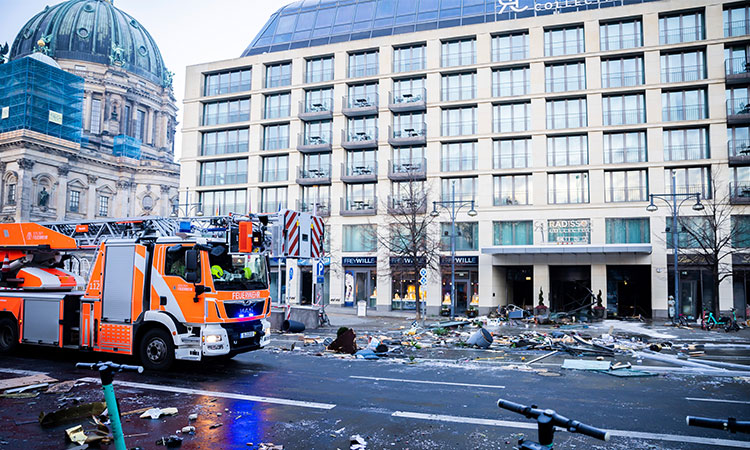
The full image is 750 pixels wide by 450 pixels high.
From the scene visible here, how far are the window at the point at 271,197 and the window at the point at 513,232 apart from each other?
17.4 meters

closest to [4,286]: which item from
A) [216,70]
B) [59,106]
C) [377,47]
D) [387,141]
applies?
[387,141]

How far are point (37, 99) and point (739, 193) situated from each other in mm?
73890

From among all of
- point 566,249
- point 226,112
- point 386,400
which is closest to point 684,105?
point 566,249

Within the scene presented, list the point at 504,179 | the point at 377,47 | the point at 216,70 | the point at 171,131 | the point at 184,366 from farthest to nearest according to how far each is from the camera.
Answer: the point at 171,131, the point at 216,70, the point at 377,47, the point at 504,179, the point at 184,366

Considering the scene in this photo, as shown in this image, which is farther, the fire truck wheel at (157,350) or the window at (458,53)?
the window at (458,53)

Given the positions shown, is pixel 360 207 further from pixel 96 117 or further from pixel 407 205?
pixel 96 117

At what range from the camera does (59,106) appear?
6950cm

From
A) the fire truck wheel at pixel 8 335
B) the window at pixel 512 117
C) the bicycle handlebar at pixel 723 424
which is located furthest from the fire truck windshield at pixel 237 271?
the window at pixel 512 117

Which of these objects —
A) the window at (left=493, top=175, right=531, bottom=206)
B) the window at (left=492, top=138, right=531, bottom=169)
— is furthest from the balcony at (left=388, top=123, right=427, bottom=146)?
the window at (left=493, top=175, right=531, bottom=206)

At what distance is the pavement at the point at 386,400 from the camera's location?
23.1 ft

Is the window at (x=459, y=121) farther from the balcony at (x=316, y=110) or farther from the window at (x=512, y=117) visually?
the balcony at (x=316, y=110)

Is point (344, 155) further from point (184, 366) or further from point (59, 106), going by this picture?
point (59, 106)

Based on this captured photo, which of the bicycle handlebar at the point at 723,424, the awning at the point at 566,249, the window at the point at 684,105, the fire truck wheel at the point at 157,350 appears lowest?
the fire truck wheel at the point at 157,350

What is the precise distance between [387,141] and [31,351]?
3084cm
